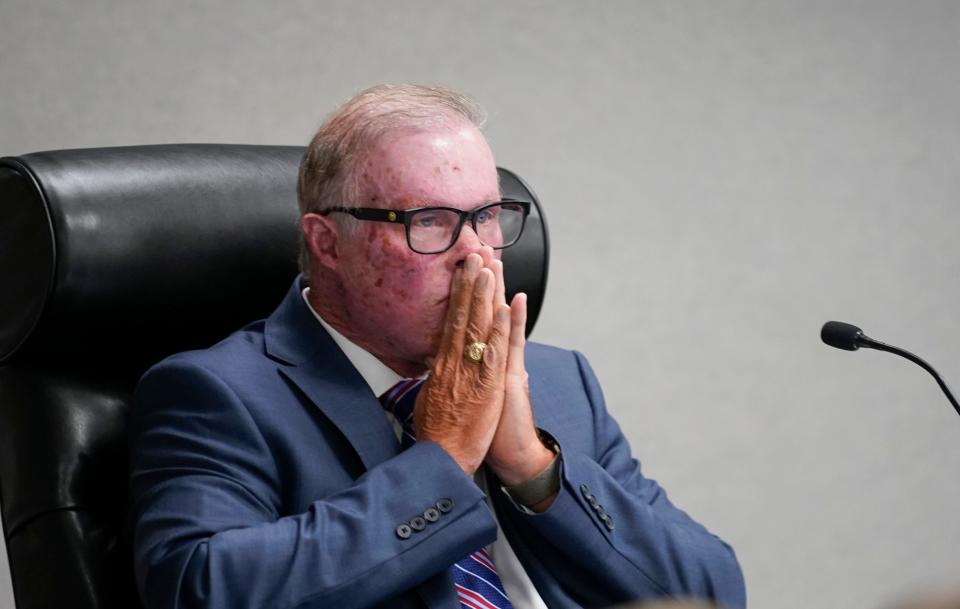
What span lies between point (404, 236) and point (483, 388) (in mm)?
240

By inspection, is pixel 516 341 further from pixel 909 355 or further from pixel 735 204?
pixel 735 204

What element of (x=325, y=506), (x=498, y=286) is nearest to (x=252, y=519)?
(x=325, y=506)

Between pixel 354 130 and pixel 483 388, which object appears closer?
pixel 483 388

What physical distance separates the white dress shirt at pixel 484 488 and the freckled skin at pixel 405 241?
0.04m

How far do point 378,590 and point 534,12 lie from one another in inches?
66.5

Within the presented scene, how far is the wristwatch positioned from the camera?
1.62 meters

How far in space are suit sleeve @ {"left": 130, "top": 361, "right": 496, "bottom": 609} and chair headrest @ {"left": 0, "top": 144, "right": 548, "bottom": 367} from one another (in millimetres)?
120

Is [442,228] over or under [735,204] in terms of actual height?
over

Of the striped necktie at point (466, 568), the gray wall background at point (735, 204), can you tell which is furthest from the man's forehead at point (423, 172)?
the gray wall background at point (735, 204)

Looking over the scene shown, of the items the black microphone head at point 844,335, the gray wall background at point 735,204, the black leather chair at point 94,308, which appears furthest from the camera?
the gray wall background at point 735,204

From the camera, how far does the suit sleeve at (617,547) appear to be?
1.63 metres

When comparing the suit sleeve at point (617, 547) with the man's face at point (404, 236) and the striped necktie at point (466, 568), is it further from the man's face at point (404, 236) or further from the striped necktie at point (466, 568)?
the man's face at point (404, 236)

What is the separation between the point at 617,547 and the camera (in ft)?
5.45

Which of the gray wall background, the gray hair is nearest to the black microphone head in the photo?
the gray hair
